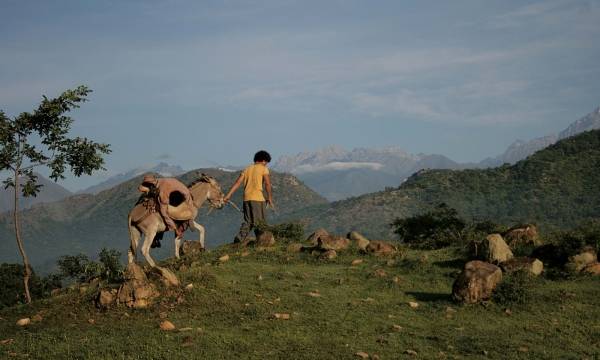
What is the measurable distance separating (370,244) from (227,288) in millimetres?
6055

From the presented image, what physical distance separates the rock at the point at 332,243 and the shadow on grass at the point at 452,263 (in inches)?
119

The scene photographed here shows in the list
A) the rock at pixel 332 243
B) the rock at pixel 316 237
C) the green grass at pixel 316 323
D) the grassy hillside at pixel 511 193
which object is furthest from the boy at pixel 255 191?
the grassy hillside at pixel 511 193

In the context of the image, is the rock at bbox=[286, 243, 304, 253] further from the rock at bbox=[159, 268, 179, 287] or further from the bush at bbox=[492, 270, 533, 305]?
the bush at bbox=[492, 270, 533, 305]

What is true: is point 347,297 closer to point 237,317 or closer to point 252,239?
point 237,317

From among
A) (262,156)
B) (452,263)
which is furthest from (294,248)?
(452,263)

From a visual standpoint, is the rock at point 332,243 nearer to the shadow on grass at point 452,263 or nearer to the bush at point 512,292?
the shadow on grass at point 452,263

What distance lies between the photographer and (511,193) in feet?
310

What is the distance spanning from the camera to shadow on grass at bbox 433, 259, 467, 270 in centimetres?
1602

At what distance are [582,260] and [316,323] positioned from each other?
743cm

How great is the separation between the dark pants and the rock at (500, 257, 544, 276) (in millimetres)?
7842

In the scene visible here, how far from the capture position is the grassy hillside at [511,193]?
8038 cm

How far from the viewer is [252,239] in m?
20.0

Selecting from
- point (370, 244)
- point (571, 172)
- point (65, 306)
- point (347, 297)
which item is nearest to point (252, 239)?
point (370, 244)

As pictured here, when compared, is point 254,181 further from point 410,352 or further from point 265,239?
point 410,352
